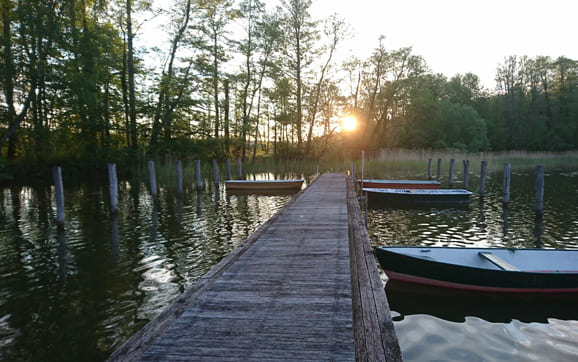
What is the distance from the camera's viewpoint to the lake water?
4641 mm

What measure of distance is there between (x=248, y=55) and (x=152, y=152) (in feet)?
47.2

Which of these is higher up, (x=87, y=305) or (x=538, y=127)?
(x=538, y=127)

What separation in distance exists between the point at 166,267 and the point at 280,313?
183 inches

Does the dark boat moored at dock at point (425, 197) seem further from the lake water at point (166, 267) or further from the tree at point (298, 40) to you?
the tree at point (298, 40)

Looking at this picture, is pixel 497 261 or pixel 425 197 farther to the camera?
pixel 425 197

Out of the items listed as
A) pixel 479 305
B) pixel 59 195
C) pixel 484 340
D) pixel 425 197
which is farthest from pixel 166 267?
pixel 425 197

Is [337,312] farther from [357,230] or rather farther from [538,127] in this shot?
[538,127]

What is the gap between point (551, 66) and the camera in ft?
192

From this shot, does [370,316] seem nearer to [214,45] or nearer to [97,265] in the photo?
[97,265]

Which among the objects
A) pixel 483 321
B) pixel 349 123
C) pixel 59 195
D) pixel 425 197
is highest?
pixel 349 123

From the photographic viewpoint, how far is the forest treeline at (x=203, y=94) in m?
22.6

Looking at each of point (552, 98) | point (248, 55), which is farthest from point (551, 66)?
point (248, 55)

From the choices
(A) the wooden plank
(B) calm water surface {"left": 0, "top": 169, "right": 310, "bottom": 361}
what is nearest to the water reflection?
(A) the wooden plank

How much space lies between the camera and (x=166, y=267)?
24.6 feet
